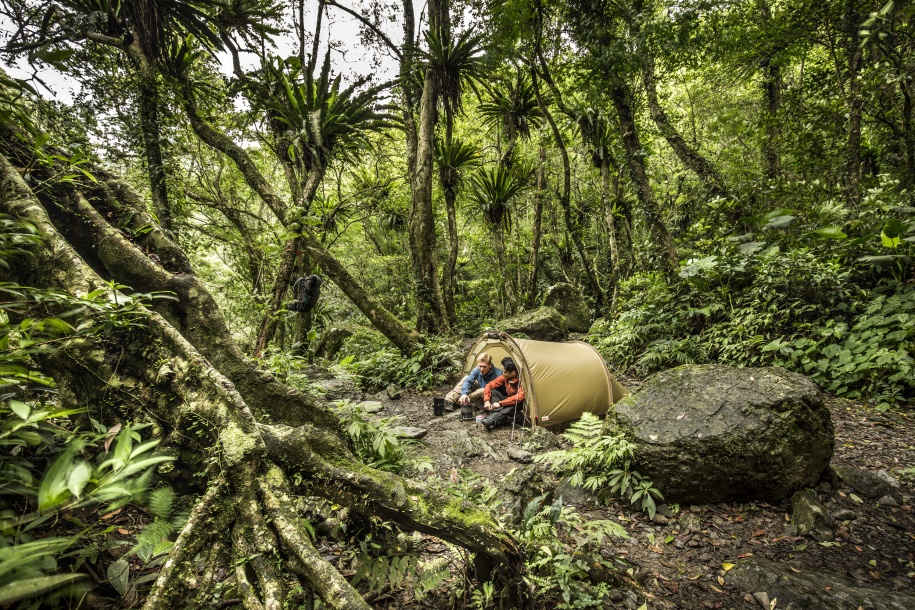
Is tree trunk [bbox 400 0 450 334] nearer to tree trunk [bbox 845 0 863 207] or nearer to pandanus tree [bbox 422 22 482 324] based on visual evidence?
pandanus tree [bbox 422 22 482 324]

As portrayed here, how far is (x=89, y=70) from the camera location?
4980mm

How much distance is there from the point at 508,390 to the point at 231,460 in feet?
14.7

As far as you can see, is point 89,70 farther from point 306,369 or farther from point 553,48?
point 553,48

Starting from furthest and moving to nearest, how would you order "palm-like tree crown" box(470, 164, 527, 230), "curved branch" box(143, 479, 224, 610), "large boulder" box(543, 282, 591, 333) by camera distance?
"large boulder" box(543, 282, 591, 333), "palm-like tree crown" box(470, 164, 527, 230), "curved branch" box(143, 479, 224, 610)

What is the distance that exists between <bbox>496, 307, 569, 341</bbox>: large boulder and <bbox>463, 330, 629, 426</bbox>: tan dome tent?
232 centimetres

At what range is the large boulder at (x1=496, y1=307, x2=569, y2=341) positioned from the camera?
8.30 metres

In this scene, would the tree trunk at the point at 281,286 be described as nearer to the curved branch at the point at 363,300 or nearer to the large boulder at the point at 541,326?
the curved branch at the point at 363,300

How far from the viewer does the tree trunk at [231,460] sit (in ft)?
4.62

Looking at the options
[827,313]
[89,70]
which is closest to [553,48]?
[827,313]

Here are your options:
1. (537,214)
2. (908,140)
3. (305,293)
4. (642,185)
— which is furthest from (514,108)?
(908,140)

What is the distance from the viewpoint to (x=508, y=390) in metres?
5.64

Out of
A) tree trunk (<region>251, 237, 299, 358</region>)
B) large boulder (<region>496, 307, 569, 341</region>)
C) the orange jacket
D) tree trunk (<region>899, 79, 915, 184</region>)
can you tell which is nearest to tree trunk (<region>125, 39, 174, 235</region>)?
tree trunk (<region>251, 237, 299, 358</region>)

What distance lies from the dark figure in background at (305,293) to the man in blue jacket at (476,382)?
9.01ft

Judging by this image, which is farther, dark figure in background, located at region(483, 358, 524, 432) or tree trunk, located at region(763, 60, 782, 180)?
tree trunk, located at region(763, 60, 782, 180)
